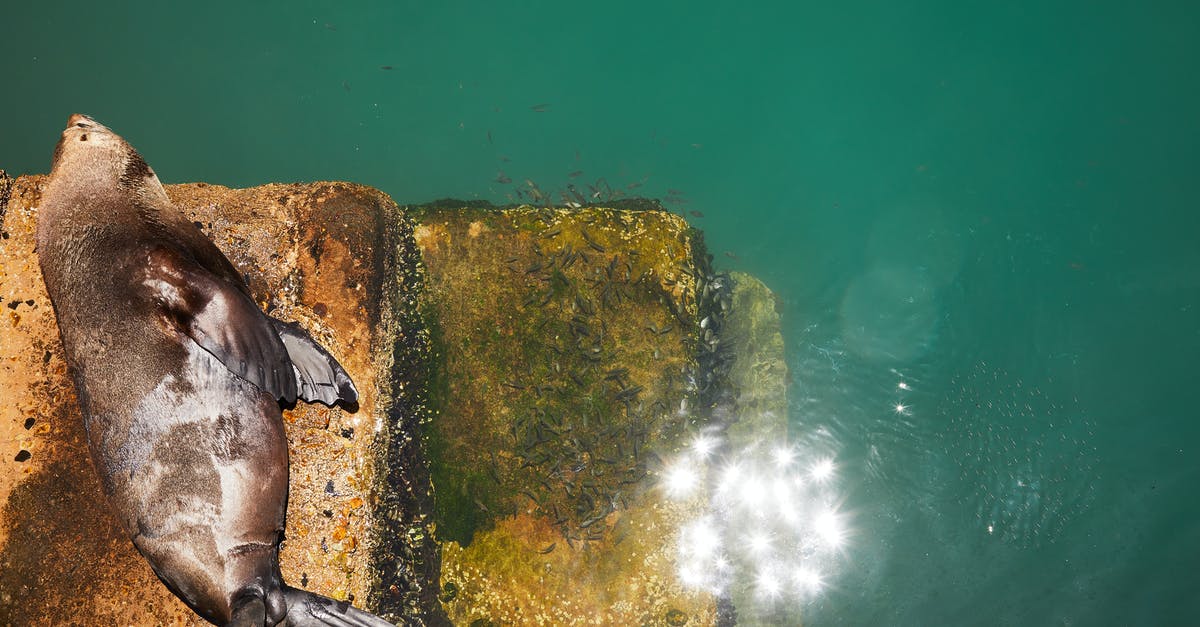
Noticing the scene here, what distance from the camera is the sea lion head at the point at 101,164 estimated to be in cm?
348

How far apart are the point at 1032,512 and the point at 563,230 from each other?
4868mm

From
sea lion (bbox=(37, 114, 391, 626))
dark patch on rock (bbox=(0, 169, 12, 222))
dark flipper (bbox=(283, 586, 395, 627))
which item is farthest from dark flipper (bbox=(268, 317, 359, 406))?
dark patch on rock (bbox=(0, 169, 12, 222))

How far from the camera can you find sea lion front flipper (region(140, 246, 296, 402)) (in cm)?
304

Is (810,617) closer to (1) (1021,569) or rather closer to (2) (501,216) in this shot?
(1) (1021,569)

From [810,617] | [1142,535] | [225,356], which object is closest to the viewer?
[225,356]

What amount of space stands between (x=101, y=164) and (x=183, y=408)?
1.62 m

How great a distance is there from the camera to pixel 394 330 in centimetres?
405

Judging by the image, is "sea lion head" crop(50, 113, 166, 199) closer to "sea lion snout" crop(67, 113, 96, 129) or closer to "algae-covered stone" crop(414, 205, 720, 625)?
"sea lion snout" crop(67, 113, 96, 129)

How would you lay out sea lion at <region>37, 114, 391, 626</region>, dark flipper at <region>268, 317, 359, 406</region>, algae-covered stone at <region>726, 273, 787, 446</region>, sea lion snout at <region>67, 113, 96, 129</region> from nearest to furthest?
sea lion at <region>37, 114, 391, 626</region> < dark flipper at <region>268, 317, 359, 406</region> < sea lion snout at <region>67, 113, 96, 129</region> < algae-covered stone at <region>726, 273, 787, 446</region>

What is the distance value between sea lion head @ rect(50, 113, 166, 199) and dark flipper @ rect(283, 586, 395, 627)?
2.38 metres

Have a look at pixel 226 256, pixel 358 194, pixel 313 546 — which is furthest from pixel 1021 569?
pixel 226 256

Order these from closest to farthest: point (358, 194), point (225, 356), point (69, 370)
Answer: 1. point (225, 356)
2. point (69, 370)
3. point (358, 194)

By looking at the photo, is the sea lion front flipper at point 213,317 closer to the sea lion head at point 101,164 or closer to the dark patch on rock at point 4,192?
the sea lion head at point 101,164

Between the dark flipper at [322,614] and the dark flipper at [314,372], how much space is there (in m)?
1.02
